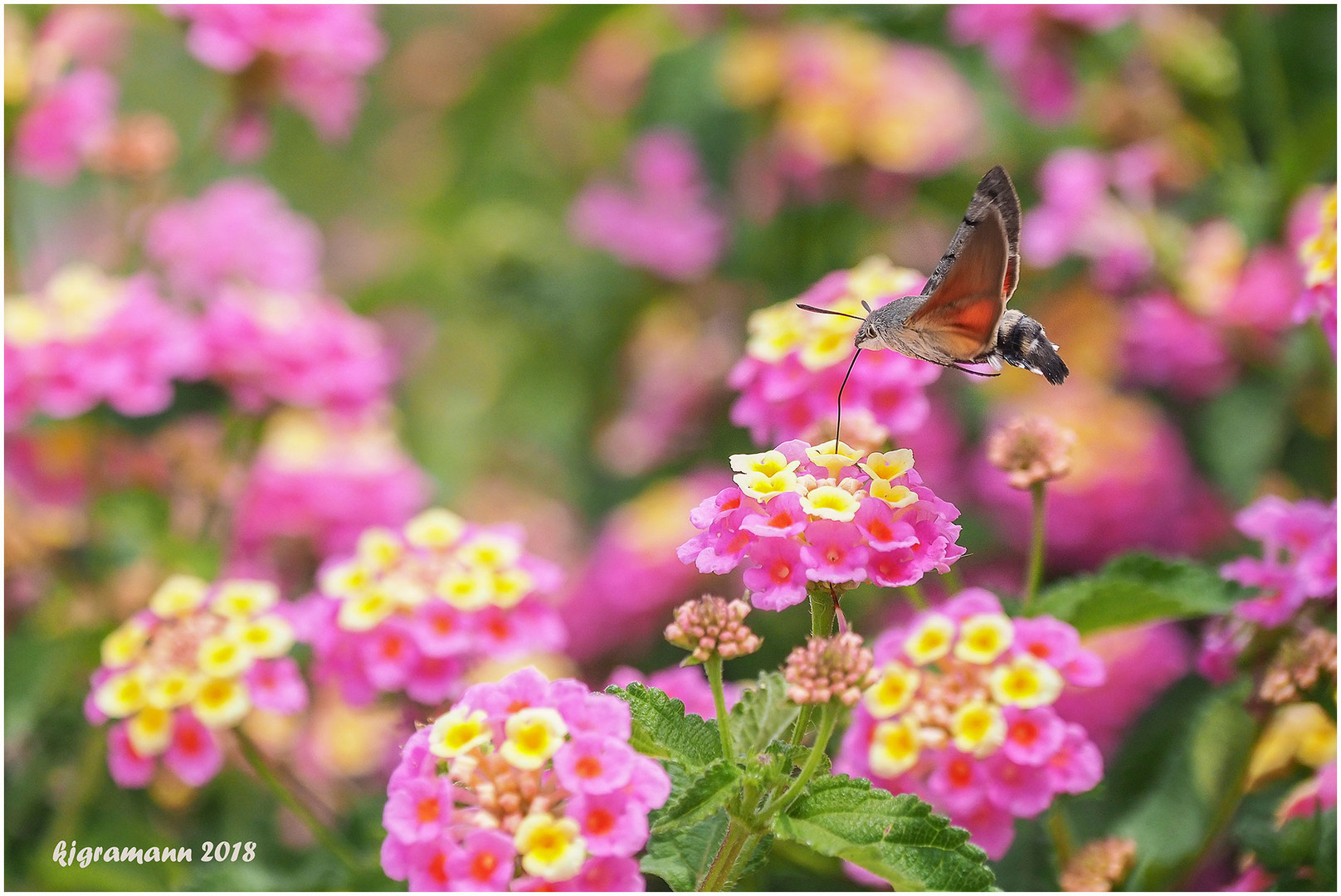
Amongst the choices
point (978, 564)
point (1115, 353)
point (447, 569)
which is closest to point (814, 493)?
point (447, 569)

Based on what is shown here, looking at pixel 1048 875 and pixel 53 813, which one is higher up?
pixel 1048 875

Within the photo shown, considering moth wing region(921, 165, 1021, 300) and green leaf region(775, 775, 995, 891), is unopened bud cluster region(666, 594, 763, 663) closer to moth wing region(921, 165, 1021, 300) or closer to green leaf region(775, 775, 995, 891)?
green leaf region(775, 775, 995, 891)

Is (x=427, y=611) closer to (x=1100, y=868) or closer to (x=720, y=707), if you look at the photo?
(x=720, y=707)

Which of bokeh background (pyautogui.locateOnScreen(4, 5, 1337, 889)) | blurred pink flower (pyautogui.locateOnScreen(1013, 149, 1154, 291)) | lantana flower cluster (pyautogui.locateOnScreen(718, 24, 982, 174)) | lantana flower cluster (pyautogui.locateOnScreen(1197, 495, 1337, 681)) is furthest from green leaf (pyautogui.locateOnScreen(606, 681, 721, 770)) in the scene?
lantana flower cluster (pyautogui.locateOnScreen(718, 24, 982, 174))

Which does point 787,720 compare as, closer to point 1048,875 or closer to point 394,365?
point 1048,875

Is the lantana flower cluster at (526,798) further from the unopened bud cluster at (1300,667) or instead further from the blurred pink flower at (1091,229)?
the blurred pink flower at (1091,229)
